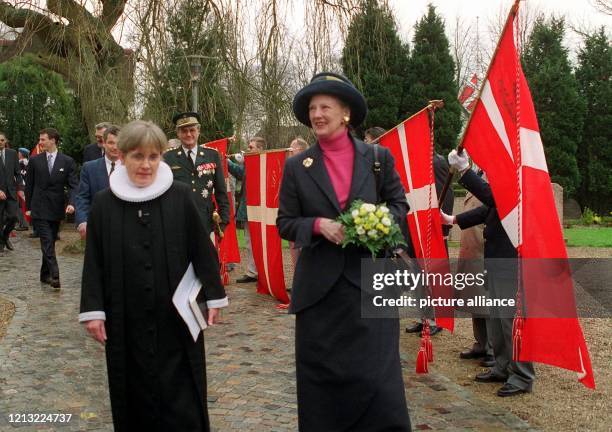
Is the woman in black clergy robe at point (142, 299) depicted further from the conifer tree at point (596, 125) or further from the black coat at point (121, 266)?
the conifer tree at point (596, 125)

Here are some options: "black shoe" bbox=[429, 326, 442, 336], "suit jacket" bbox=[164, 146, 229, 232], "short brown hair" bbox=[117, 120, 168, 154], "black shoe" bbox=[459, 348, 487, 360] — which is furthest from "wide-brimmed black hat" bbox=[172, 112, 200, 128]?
"short brown hair" bbox=[117, 120, 168, 154]

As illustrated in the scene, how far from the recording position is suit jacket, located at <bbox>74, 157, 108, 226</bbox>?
24.3 ft

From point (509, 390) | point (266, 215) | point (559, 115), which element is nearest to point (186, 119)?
point (266, 215)

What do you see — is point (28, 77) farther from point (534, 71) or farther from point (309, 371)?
point (309, 371)

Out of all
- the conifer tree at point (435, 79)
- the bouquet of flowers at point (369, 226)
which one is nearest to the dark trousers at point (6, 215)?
the bouquet of flowers at point (369, 226)

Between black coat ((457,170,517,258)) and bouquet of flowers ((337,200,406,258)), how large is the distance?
5.95 ft

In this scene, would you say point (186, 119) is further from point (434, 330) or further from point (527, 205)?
point (527, 205)

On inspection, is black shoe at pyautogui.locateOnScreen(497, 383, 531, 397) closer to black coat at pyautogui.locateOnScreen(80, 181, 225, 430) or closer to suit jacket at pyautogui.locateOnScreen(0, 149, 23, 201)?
black coat at pyautogui.locateOnScreen(80, 181, 225, 430)

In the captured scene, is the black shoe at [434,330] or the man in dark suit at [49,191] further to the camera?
the man in dark suit at [49,191]

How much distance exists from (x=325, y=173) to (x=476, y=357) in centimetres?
338

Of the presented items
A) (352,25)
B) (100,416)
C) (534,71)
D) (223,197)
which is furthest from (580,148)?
(100,416)

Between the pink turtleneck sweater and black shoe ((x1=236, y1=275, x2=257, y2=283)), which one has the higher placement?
the pink turtleneck sweater

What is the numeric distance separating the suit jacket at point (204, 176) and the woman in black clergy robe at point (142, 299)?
4.39 meters

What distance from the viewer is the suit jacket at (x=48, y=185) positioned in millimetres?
9820
